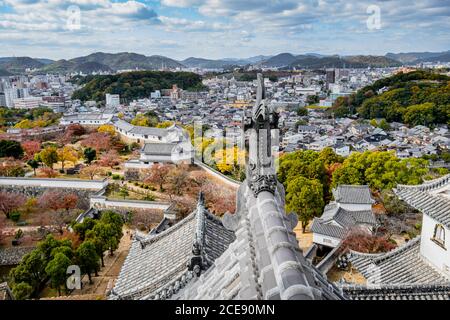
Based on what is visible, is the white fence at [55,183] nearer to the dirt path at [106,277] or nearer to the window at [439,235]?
the dirt path at [106,277]

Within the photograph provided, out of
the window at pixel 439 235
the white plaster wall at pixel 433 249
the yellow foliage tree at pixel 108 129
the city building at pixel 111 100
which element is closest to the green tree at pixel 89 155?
the yellow foliage tree at pixel 108 129

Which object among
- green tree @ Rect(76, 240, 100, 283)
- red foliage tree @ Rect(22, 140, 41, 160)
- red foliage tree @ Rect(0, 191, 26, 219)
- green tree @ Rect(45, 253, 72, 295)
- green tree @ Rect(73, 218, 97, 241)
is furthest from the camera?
red foliage tree @ Rect(22, 140, 41, 160)

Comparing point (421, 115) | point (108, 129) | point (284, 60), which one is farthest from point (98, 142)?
point (284, 60)

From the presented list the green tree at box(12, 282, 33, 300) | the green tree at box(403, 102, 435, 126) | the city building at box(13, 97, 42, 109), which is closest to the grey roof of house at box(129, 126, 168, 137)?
the green tree at box(12, 282, 33, 300)

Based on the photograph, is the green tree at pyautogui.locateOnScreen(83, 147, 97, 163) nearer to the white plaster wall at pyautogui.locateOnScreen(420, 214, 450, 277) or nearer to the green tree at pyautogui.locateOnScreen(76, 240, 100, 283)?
the green tree at pyautogui.locateOnScreen(76, 240, 100, 283)
